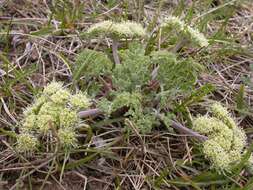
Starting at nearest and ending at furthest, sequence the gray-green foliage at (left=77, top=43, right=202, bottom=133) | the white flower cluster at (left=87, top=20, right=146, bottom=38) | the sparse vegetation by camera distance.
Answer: the sparse vegetation
the gray-green foliage at (left=77, top=43, right=202, bottom=133)
the white flower cluster at (left=87, top=20, right=146, bottom=38)

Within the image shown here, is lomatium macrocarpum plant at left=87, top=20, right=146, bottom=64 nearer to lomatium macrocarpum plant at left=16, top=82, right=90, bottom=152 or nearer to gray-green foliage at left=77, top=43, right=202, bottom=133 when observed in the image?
gray-green foliage at left=77, top=43, right=202, bottom=133

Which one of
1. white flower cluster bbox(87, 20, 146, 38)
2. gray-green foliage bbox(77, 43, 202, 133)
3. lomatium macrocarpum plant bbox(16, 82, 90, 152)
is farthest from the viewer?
white flower cluster bbox(87, 20, 146, 38)

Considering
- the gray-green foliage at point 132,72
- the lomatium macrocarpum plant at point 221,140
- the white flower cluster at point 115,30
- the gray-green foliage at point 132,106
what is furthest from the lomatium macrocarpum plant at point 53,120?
the lomatium macrocarpum plant at point 221,140

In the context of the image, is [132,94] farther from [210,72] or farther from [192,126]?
[210,72]

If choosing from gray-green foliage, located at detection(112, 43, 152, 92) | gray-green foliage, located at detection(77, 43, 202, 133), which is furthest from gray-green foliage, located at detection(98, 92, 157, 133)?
gray-green foliage, located at detection(112, 43, 152, 92)

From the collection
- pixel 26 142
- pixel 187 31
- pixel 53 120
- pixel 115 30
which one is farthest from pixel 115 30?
pixel 26 142

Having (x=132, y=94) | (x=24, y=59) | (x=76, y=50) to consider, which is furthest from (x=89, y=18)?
(x=132, y=94)
